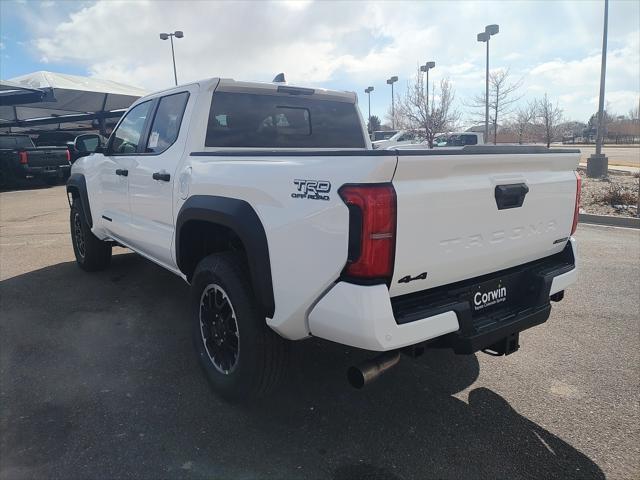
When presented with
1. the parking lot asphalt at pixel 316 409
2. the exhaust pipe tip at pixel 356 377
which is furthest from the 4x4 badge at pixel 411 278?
the parking lot asphalt at pixel 316 409

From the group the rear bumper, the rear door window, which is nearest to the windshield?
the rear door window

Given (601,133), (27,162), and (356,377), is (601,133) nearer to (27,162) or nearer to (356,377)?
(356,377)

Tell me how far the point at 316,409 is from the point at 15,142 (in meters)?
18.2

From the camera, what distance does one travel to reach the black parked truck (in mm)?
15984

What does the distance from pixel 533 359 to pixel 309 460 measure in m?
1.91

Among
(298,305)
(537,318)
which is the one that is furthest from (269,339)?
(537,318)

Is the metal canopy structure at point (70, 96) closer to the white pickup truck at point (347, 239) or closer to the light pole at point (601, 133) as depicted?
the light pole at point (601, 133)

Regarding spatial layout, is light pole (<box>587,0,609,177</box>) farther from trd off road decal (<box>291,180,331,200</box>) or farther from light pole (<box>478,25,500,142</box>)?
trd off road decal (<box>291,180,331,200</box>)

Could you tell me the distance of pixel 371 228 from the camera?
2.00 metres

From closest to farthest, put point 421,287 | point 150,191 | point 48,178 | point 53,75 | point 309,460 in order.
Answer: point 421,287
point 309,460
point 150,191
point 48,178
point 53,75

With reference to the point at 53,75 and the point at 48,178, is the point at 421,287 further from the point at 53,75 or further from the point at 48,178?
the point at 53,75

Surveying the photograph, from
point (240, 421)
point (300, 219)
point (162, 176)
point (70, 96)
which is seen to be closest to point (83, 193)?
point (162, 176)

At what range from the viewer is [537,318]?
2621mm

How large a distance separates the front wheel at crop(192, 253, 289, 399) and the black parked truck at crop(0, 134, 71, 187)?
15048 millimetres
